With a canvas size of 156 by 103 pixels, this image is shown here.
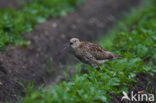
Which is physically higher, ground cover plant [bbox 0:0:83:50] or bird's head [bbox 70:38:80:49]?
ground cover plant [bbox 0:0:83:50]

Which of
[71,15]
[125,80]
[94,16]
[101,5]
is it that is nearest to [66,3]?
[71,15]

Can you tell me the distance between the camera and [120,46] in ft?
20.7

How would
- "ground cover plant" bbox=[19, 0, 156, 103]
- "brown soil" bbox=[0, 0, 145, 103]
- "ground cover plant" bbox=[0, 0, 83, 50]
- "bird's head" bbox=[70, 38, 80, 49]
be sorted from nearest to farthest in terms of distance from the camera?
1. "ground cover plant" bbox=[19, 0, 156, 103]
2. "bird's head" bbox=[70, 38, 80, 49]
3. "brown soil" bbox=[0, 0, 145, 103]
4. "ground cover plant" bbox=[0, 0, 83, 50]

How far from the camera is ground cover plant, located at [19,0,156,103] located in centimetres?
383

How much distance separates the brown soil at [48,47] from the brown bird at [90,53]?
484 millimetres

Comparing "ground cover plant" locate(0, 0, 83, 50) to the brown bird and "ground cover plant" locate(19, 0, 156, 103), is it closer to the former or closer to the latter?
the brown bird

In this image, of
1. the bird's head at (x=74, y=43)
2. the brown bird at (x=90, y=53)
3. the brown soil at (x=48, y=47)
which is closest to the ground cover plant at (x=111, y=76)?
the brown bird at (x=90, y=53)

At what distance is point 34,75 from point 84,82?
87.9 inches

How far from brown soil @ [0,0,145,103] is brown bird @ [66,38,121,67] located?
1.59 feet

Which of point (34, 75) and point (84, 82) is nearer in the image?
point (84, 82)

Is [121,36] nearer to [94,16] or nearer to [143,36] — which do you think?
[143,36]

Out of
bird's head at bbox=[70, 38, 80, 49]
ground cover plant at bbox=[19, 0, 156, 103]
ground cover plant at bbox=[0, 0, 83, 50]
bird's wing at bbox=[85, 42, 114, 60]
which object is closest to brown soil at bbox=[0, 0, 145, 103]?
ground cover plant at bbox=[0, 0, 83, 50]

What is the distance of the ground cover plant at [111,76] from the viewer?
12.6 ft

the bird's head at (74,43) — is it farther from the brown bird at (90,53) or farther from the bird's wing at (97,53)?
the bird's wing at (97,53)
